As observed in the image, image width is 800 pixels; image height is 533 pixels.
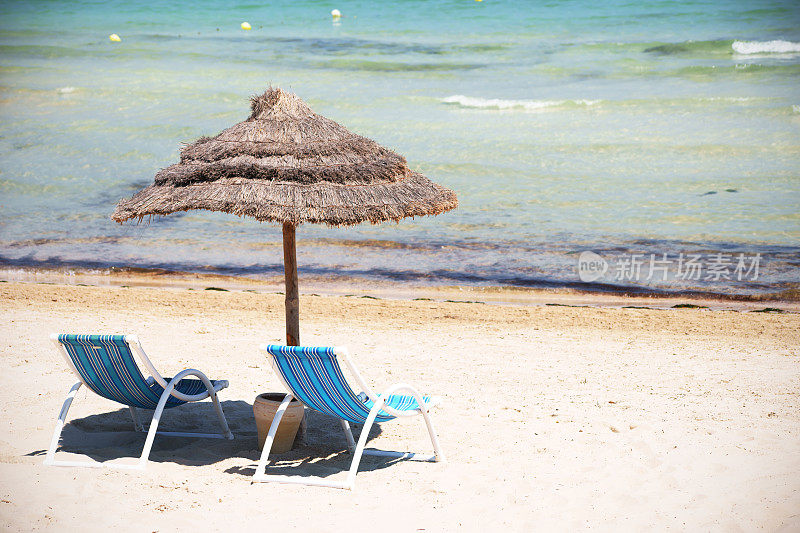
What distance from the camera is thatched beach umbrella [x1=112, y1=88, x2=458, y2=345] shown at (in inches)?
179

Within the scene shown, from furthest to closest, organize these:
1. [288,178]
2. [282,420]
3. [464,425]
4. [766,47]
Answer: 1. [766,47]
2. [464,425]
3. [282,420]
4. [288,178]

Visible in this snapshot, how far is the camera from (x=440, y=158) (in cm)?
1842

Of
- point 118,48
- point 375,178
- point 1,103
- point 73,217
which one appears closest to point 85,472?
point 375,178

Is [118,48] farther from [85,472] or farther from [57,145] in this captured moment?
[85,472]

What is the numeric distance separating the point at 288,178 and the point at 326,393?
Result: 4.19ft

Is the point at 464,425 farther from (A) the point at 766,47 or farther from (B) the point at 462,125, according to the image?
(A) the point at 766,47

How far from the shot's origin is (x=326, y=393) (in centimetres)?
424

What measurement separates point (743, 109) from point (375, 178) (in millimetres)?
19715

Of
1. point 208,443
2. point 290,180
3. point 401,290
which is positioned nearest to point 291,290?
point 290,180

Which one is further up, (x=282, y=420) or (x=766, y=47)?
(x=766, y=47)

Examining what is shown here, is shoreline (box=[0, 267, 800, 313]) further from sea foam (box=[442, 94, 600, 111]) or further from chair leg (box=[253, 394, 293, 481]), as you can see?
sea foam (box=[442, 94, 600, 111])

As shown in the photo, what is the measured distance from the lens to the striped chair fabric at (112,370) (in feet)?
14.1

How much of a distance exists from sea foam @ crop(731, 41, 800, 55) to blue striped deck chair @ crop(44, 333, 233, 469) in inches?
1044

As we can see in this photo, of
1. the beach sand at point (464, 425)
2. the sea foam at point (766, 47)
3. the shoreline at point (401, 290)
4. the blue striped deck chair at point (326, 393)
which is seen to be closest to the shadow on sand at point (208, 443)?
the beach sand at point (464, 425)
